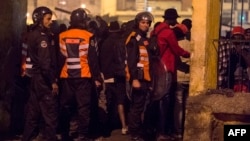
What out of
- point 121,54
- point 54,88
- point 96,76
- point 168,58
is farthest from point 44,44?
point 168,58

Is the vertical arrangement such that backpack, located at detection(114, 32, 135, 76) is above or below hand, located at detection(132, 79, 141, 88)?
above

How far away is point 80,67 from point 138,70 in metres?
0.90

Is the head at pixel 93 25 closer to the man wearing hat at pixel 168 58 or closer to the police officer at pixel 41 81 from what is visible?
the man wearing hat at pixel 168 58

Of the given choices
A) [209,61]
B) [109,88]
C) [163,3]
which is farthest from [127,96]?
[163,3]

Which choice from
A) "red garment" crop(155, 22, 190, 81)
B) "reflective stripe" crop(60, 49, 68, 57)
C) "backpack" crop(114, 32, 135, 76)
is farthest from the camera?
"backpack" crop(114, 32, 135, 76)

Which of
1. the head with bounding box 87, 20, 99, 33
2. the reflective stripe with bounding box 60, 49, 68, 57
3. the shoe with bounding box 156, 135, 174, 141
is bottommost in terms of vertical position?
the shoe with bounding box 156, 135, 174, 141

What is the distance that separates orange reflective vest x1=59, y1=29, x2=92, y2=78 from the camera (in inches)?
300

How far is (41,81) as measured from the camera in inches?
290

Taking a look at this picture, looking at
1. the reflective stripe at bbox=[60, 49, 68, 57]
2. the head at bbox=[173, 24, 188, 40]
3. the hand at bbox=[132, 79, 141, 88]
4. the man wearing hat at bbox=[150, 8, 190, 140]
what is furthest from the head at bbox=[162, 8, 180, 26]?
the reflective stripe at bbox=[60, 49, 68, 57]

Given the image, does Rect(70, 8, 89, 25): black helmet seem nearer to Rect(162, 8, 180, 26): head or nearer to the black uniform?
the black uniform

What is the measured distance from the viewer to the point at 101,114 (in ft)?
30.6

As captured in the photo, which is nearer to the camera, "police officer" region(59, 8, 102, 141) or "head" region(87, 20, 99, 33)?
"police officer" region(59, 8, 102, 141)

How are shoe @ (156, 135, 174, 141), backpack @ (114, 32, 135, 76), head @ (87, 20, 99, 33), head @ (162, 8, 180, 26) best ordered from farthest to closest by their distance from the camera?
head @ (87, 20, 99, 33), head @ (162, 8, 180, 26), shoe @ (156, 135, 174, 141), backpack @ (114, 32, 135, 76)

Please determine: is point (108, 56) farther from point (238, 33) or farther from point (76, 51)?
point (238, 33)
